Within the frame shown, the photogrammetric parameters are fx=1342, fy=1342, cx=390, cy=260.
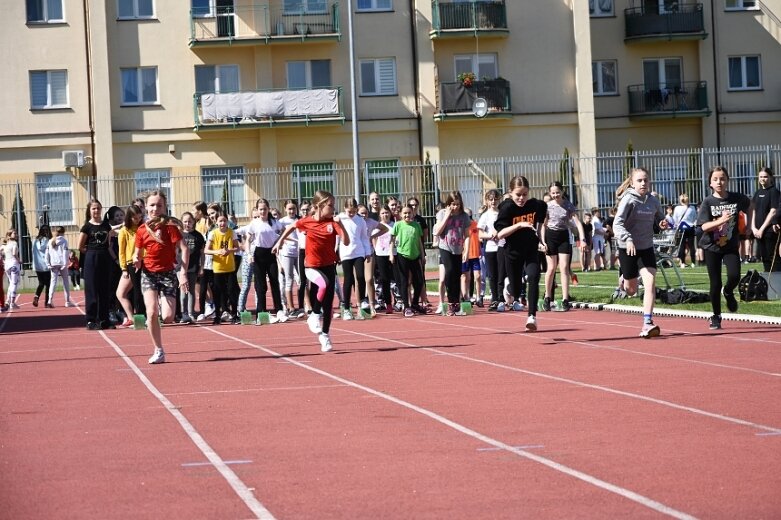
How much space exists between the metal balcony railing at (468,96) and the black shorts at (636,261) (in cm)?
3108

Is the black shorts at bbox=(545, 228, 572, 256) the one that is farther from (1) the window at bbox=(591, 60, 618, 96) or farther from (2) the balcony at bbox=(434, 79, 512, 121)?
(1) the window at bbox=(591, 60, 618, 96)

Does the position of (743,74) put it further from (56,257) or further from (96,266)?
(96,266)

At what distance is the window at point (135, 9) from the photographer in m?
45.6

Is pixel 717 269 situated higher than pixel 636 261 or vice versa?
pixel 636 261

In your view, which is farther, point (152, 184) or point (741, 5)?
point (741, 5)

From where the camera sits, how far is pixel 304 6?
4659 cm

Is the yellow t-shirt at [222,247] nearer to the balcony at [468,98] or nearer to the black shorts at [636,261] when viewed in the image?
the black shorts at [636,261]

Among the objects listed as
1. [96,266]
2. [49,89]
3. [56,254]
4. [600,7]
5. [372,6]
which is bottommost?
[96,266]

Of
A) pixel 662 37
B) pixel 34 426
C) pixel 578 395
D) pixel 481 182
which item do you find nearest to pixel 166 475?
pixel 34 426

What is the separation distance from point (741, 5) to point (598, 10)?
546 centimetres

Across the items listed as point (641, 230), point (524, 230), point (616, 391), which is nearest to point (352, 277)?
point (524, 230)

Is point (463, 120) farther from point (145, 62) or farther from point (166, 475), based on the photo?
point (166, 475)

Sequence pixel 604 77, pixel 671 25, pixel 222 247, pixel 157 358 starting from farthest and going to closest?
1. pixel 604 77
2. pixel 671 25
3. pixel 222 247
4. pixel 157 358

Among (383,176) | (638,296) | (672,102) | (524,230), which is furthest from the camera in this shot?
(672,102)
